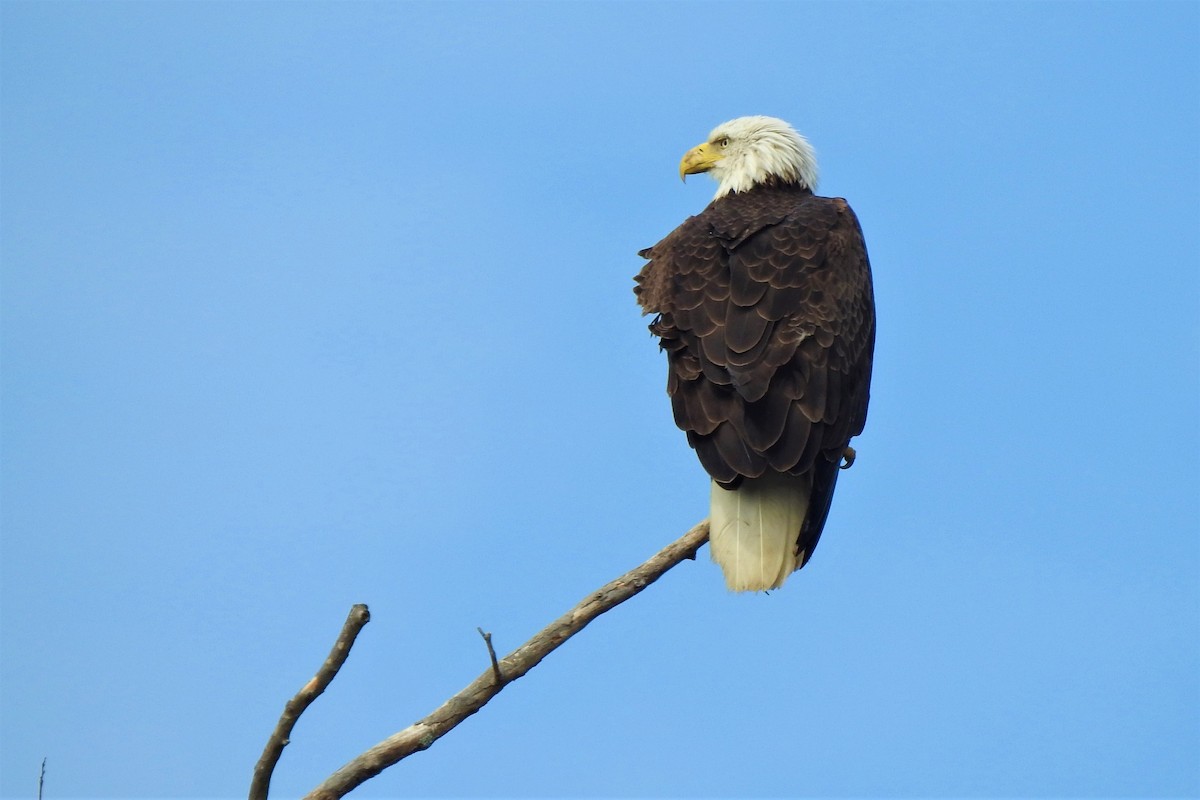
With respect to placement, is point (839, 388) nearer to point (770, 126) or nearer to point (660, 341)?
point (660, 341)

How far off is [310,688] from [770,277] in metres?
3.24

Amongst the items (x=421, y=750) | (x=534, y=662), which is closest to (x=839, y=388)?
(x=534, y=662)

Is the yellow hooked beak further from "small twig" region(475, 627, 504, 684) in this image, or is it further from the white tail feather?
"small twig" region(475, 627, 504, 684)

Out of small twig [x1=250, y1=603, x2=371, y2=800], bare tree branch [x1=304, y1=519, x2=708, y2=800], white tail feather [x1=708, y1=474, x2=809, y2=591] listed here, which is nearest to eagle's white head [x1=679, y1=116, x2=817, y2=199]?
white tail feather [x1=708, y1=474, x2=809, y2=591]

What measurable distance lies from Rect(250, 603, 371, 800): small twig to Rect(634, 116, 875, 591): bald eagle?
84.1 inches

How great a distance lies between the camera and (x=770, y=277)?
23.5 feet

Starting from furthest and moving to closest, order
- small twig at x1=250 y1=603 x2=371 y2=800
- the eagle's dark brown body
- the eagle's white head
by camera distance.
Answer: the eagle's white head, the eagle's dark brown body, small twig at x1=250 y1=603 x2=371 y2=800

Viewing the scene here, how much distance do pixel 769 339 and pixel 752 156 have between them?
260cm

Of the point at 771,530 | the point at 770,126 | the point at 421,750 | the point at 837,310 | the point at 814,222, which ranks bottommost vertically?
the point at 421,750

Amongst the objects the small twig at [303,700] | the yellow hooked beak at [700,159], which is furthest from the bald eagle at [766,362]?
the small twig at [303,700]

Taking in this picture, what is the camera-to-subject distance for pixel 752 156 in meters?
9.15

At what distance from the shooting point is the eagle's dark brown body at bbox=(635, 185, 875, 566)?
6625 millimetres

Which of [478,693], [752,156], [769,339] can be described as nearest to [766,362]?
[769,339]

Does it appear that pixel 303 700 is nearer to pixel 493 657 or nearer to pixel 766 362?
pixel 493 657
